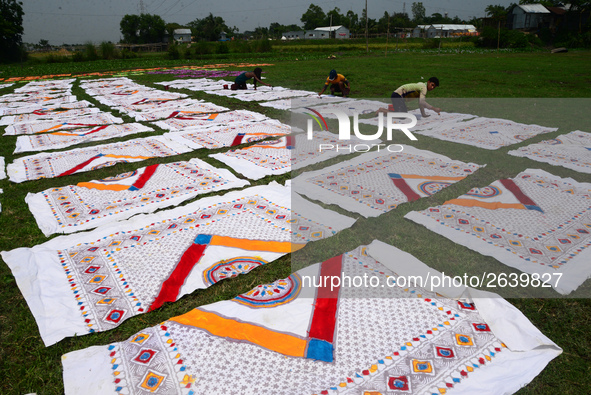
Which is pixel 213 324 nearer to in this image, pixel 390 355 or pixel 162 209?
pixel 390 355

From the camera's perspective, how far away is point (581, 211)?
3523 mm

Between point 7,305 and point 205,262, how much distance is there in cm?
141

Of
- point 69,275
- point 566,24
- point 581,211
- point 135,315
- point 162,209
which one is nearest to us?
point 135,315

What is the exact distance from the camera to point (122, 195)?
416cm

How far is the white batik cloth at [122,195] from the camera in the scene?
3.66 meters

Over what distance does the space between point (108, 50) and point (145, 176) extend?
31.0 meters

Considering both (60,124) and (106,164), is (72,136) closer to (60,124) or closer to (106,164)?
(60,124)

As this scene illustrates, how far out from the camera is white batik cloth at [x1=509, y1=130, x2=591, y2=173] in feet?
15.9

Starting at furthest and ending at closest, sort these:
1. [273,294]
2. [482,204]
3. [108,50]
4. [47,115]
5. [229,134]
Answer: [108,50], [47,115], [229,134], [482,204], [273,294]

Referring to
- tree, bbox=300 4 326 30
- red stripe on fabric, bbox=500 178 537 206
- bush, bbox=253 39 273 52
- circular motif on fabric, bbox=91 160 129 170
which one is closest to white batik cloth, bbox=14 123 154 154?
circular motif on fabric, bbox=91 160 129 170

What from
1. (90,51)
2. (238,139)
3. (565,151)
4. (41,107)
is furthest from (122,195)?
(90,51)

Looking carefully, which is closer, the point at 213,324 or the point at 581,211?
the point at 213,324

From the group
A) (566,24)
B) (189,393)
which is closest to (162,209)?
(189,393)

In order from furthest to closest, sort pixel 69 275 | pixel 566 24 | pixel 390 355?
pixel 566 24 < pixel 69 275 < pixel 390 355
